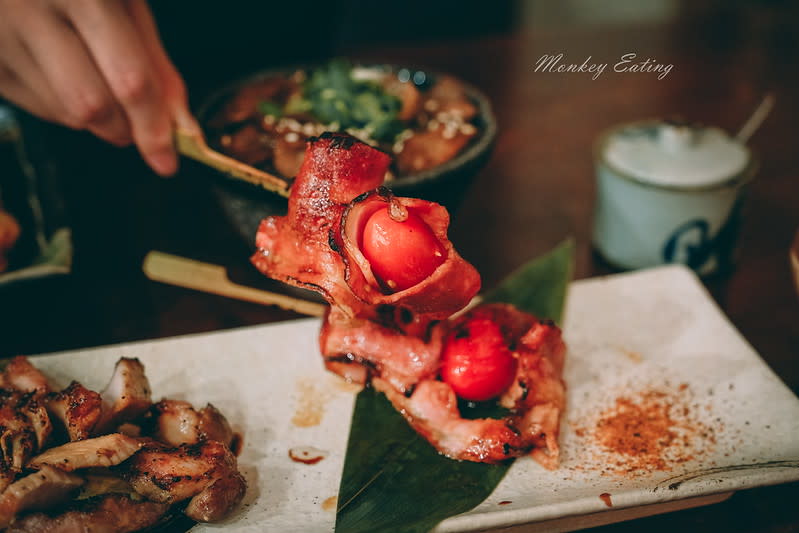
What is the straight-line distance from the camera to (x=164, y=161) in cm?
240

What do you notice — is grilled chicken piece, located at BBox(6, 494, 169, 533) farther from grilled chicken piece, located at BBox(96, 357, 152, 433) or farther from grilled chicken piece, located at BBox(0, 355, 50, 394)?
grilled chicken piece, located at BBox(0, 355, 50, 394)

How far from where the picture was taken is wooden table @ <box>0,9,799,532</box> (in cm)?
240

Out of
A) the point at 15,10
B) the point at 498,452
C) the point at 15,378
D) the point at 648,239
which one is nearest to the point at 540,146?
the point at 648,239

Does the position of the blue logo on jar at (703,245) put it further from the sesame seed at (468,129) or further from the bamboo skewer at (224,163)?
the bamboo skewer at (224,163)

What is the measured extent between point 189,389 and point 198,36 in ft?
8.77

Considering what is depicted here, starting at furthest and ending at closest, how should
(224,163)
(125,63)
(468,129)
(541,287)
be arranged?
(468,129) → (541,287) → (125,63) → (224,163)

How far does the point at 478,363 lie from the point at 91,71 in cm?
166

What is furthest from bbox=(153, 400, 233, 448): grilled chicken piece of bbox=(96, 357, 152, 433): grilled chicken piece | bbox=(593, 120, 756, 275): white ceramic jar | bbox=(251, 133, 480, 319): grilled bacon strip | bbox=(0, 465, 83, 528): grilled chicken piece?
bbox=(593, 120, 756, 275): white ceramic jar

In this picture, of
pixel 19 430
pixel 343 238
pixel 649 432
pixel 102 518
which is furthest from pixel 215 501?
pixel 649 432

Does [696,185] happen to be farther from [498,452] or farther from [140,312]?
[140,312]

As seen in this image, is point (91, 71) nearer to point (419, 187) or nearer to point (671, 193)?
point (419, 187)

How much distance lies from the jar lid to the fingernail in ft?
5.59

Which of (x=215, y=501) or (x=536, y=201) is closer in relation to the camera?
(x=215, y=501)

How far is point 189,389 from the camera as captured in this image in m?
2.04
